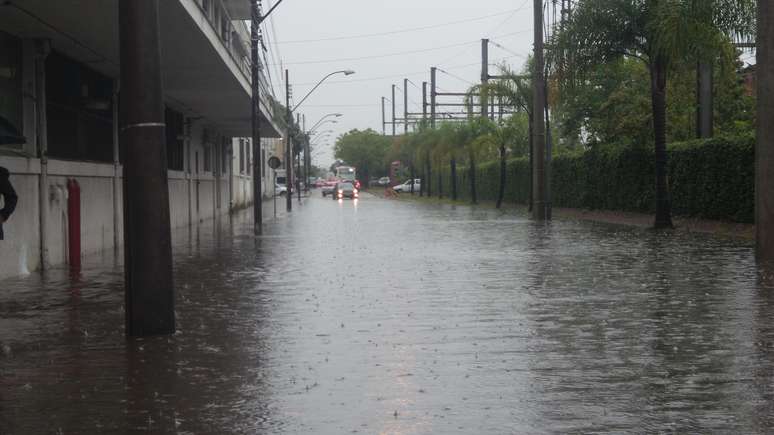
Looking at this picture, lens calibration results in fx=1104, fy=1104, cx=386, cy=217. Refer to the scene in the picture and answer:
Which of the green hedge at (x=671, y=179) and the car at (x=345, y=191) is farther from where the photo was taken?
the car at (x=345, y=191)

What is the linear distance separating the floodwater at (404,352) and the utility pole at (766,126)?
69 centimetres

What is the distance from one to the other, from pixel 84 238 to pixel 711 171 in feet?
50.4

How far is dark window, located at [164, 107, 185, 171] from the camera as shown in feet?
109

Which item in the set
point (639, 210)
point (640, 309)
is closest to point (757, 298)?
point (640, 309)

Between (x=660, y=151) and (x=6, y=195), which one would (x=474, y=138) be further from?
(x=6, y=195)

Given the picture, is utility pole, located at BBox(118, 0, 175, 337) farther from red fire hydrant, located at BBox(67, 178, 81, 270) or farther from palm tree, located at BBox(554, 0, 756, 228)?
palm tree, located at BBox(554, 0, 756, 228)

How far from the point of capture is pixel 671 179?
102ft

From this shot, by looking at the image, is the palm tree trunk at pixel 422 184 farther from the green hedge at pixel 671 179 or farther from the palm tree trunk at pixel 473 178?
the green hedge at pixel 671 179

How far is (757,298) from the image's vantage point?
1231 cm

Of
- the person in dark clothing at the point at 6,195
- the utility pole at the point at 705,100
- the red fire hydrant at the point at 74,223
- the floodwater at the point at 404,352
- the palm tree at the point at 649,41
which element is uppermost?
the palm tree at the point at 649,41

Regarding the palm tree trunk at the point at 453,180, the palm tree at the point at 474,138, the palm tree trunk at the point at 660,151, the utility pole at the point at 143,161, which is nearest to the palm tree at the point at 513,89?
the palm tree at the point at 474,138

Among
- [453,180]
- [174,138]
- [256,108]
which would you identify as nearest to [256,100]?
[256,108]

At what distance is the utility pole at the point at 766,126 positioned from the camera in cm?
1675

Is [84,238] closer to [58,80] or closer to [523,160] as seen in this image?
[58,80]
